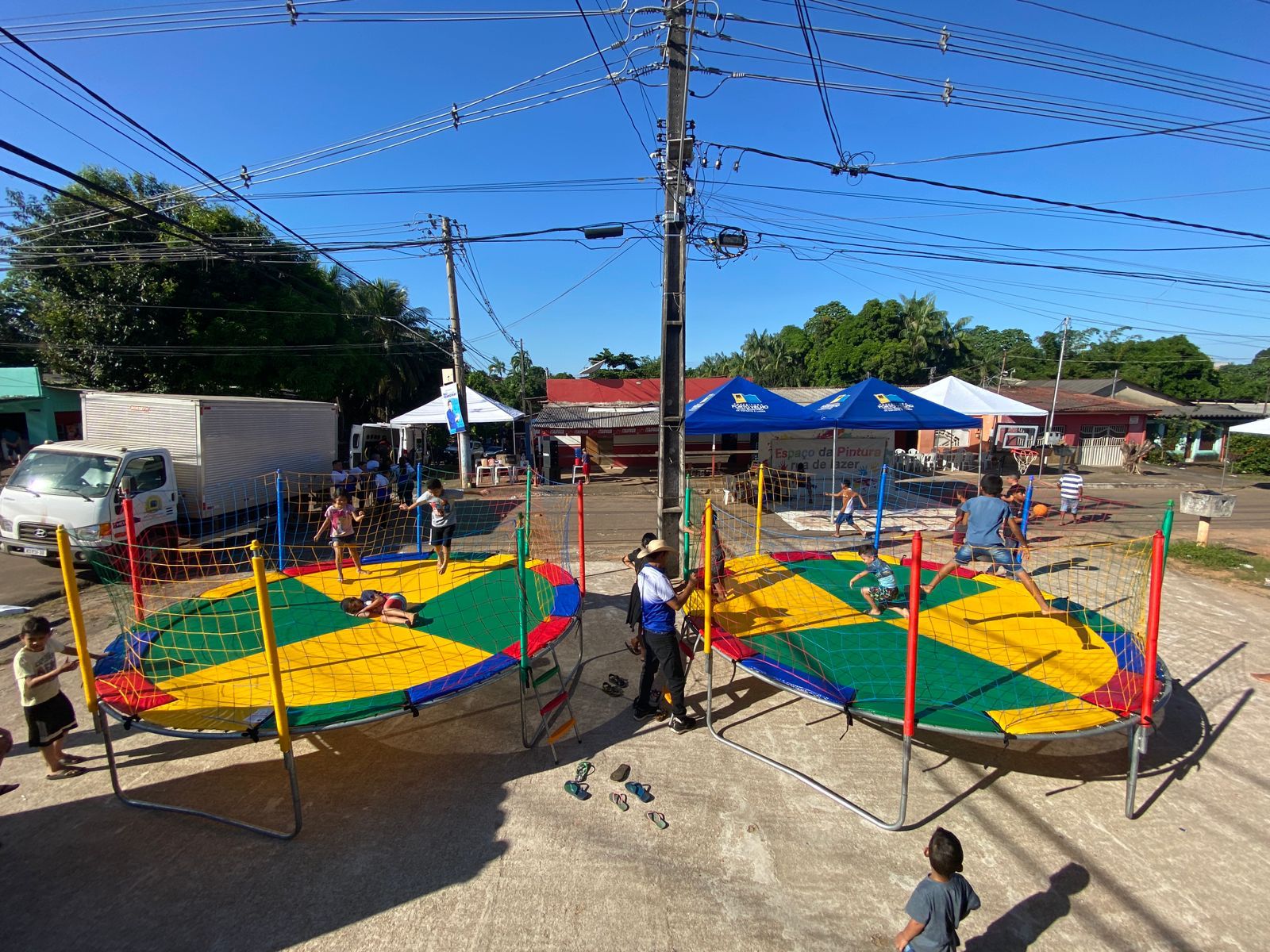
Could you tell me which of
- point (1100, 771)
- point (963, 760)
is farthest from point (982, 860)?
point (1100, 771)

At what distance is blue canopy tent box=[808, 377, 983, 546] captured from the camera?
12984 mm

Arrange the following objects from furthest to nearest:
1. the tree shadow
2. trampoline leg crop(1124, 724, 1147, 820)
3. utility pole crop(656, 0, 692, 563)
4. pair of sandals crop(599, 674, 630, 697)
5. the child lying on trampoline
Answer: utility pole crop(656, 0, 692, 563), the child lying on trampoline, pair of sandals crop(599, 674, 630, 697), trampoline leg crop(1124, 724, 1147, 820), the tree shadow

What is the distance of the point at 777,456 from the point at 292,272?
22218mm

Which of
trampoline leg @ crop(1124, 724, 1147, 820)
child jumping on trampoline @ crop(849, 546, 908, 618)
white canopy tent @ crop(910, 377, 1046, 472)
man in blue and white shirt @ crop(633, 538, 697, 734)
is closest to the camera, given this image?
trampoline leg @ crop(1124, 724, 1147, 820)

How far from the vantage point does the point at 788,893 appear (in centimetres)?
328

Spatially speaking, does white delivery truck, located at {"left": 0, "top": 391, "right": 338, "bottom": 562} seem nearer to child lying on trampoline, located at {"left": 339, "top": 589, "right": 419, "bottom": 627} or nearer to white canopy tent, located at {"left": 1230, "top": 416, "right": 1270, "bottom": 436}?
child lying on trampoline, located at {"left": 339, "top": 589, "right": 419, "bottom": 627}

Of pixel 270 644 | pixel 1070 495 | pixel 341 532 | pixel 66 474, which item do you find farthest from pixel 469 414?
pixel 1070 495

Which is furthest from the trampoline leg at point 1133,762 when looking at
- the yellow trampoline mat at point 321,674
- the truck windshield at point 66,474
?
the truck windshield at point 66,474

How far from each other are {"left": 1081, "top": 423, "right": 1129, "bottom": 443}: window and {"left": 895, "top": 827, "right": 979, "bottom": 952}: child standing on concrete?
35867 millimetres

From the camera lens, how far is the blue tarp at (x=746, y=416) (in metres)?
12.9

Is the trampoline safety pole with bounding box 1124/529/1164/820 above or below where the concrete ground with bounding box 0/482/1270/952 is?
above

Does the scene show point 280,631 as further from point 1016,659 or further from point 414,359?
point 414,359

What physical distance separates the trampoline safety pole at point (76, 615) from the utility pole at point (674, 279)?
577 cm

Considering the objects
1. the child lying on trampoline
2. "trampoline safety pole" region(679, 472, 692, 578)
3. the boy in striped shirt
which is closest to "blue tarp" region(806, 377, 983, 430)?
the boy in striped shirt
